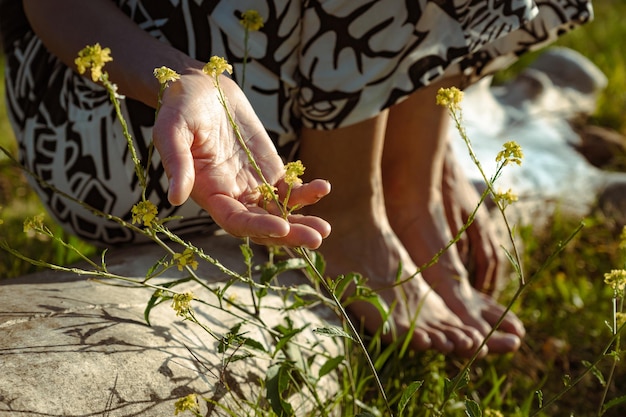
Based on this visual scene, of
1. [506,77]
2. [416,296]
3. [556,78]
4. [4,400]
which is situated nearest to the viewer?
[4,400]

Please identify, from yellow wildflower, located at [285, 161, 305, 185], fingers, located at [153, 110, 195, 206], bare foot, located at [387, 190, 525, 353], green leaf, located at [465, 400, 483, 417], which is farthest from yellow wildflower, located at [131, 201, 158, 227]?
bare foot, located at [387, 190, 525, 353]

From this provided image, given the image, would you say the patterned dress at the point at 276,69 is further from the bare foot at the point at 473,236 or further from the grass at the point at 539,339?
the bare foot at the point at 473,236

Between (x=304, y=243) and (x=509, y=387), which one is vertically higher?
(x=304, y=243)

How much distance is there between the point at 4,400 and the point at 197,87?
537 mm

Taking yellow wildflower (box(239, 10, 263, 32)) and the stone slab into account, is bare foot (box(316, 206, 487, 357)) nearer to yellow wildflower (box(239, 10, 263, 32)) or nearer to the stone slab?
the stone slab

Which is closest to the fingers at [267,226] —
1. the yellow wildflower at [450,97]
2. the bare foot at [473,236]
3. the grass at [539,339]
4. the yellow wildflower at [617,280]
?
the yellow wildflower at [450,97]

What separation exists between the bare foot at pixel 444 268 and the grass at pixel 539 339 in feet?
0.33

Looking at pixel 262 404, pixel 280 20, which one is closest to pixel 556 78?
pixel 280 20

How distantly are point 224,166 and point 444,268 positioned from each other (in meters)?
0.98

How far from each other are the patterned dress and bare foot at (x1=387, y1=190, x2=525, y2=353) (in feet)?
1.41

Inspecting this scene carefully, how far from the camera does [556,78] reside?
3.65m

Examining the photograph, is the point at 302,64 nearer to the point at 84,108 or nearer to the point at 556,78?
the point at 84,108

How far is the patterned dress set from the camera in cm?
162

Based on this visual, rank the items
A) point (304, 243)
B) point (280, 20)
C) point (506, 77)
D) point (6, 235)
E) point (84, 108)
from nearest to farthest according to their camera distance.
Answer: point (304, 243)
point (280, 20)
point (84, 108)
point (6, 235)
point (506, 77)
